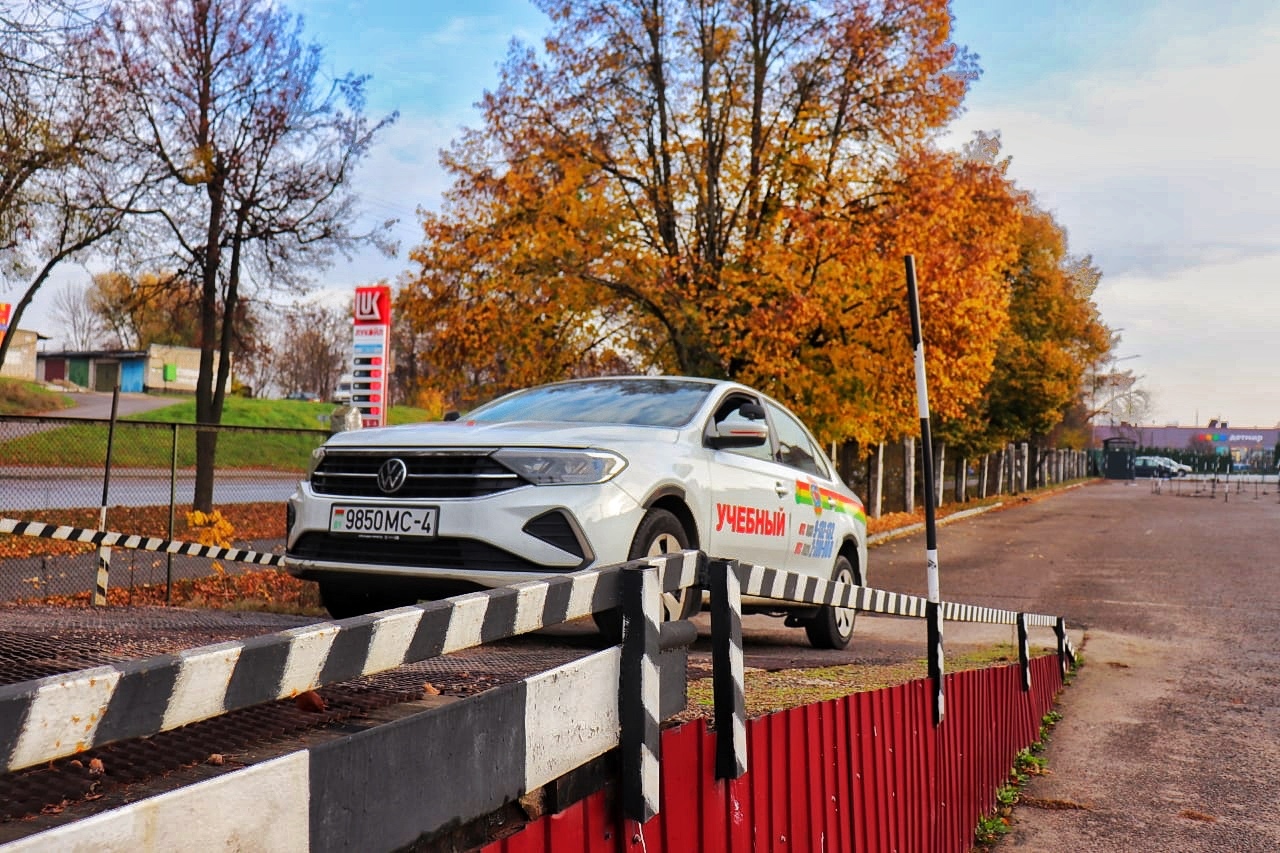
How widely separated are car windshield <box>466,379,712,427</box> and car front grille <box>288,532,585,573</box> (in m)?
1.18

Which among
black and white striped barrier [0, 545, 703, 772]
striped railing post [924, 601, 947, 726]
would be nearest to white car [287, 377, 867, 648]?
striped railing post [924, 601, 947, 726]

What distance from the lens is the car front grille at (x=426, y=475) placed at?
5.48 m

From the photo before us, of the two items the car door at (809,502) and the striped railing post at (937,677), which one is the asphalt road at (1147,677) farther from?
the striped railing post at (937,677)

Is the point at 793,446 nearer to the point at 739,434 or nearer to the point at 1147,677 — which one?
the point at 739,434

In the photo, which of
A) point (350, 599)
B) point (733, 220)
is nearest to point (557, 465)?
point (350, 599)

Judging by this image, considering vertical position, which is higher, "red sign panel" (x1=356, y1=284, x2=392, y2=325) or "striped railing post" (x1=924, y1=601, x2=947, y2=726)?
"red sign panel" (x1=356, y1=284, x2=392, y2=325)

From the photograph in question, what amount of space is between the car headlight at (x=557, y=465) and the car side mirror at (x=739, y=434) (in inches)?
39.5

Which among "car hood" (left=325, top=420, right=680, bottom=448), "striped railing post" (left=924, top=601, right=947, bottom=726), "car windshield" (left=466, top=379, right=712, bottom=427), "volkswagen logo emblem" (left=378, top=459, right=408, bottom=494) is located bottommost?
"striped railing post" (left=924, top=601, right=947, bottom=726)

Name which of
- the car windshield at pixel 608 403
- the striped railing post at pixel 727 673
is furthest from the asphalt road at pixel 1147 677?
the striped railing post at pixel 727 673

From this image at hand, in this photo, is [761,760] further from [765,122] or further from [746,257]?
[765,122]

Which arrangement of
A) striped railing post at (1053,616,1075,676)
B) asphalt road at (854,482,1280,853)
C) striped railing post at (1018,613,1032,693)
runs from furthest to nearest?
1. striped railing post at (1053,616,1075,676)
2. striped railing post at (1018,613,1032,693)
3. asphalt road at (854,482,1280,853)

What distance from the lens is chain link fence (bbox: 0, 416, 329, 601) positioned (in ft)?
36.1

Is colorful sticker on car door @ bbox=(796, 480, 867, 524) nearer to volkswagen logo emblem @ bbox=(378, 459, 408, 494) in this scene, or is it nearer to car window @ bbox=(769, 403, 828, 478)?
car window @ bbox=(769, 403, 828, 478)

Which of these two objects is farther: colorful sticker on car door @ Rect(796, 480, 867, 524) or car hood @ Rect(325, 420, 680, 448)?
colorful sticker on car door @ Rect(796, 480, 867, 524)
